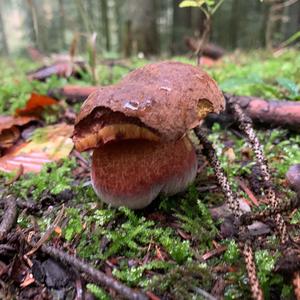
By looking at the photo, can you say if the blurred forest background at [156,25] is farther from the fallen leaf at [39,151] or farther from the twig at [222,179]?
the twig at [222,179]

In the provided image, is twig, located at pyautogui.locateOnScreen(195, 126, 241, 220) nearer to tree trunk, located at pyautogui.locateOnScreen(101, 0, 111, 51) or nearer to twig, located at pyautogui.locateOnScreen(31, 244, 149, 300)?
twig, located at pyautogui.locateOnScreen(31, 244, 149, 300)

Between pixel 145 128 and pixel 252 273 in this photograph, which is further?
pixel 145 128

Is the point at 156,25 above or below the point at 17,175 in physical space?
below

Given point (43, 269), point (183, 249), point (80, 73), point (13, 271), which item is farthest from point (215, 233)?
point (80, 73)

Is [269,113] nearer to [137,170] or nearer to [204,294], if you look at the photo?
[137,170]

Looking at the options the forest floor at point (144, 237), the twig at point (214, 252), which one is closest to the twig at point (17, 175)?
the forest floor at point (144, 237)

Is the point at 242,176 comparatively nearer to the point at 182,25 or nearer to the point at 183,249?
the point at 183,249

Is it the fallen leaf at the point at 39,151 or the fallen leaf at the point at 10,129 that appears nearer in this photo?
the fallen leaf at the point at 39,151

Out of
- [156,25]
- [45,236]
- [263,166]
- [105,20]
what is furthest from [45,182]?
[105,20]
